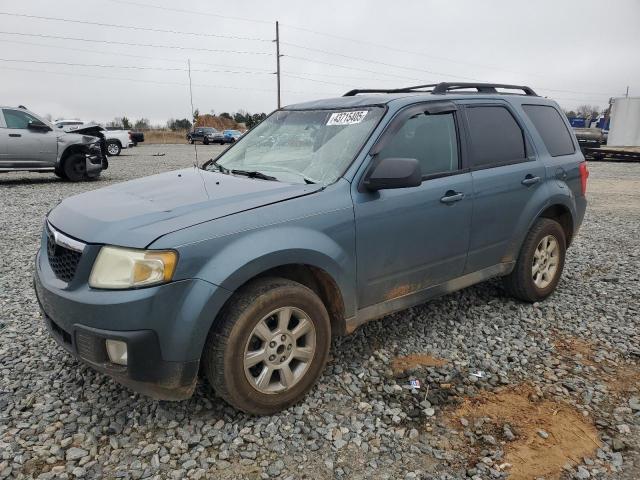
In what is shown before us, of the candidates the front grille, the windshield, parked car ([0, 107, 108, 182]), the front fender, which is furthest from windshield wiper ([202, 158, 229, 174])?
parked car ([0, 107, 108, 182])

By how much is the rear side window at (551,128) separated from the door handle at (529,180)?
1.57 feet

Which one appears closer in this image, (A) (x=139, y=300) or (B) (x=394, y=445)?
(A) (x=139, y=300)

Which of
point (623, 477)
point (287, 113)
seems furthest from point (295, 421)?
point (287, 113)

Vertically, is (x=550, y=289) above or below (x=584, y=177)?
below

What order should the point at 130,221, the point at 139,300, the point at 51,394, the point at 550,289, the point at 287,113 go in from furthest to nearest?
the point at 550,289 → the point at 287,113 → the point at 51,394 → the point at 130,221 → the point at 139,300

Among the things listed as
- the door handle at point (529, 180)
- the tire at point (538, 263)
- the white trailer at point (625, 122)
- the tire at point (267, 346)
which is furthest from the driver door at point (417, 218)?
the white trailer at point (625, 122)

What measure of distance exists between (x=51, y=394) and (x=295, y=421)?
1.49m

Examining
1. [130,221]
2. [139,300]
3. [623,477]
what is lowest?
[623,477]

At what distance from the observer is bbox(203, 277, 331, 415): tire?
2488 millimetres

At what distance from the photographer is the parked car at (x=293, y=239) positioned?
2.34 metres

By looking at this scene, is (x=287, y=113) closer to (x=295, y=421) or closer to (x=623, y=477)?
(x=295, y=421)

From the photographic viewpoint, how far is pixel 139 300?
7.39 feet

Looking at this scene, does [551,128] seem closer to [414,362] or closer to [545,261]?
[545,261]

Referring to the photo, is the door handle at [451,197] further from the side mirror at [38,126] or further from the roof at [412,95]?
the side mirror at [38,126]
